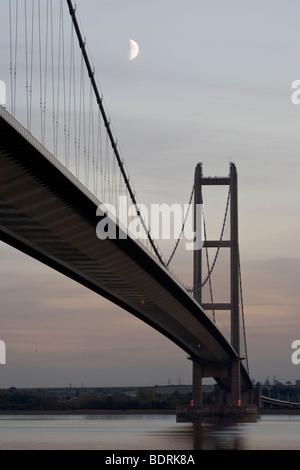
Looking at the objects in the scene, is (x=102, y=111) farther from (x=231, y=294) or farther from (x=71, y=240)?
(x=231, y=294)

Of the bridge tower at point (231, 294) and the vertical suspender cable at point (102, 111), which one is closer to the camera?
the vertical suspender cable at point (102, 111)

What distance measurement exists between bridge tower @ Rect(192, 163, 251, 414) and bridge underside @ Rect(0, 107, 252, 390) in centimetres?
2455

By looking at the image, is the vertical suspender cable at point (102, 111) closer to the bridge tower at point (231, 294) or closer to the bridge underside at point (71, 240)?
the bridge underside at point (71, 240)

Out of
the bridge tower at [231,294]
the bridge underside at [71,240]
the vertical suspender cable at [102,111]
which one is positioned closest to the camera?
the bridge underside at [71,240]

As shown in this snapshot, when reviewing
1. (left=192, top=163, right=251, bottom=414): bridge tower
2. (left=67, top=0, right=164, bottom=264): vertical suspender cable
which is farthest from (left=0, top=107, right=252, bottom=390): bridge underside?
(left=192, top=163, right=251, bottom=414): bridge tower

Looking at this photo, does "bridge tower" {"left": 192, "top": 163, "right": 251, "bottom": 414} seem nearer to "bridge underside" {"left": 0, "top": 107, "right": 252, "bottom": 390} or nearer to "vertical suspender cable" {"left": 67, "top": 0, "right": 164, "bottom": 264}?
"bridge underside" {"left": 0, "top": 107, "right": 252, "bottom": 390}

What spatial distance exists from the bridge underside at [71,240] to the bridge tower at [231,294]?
24.5 metres

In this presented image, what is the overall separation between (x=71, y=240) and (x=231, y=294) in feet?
196

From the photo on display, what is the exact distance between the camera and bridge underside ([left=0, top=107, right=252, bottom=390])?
96.5 feet

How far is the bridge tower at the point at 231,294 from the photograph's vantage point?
9444 cm

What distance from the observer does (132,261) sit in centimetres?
4681

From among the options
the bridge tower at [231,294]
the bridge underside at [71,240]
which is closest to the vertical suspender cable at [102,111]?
the bridge underside at [71,240]
